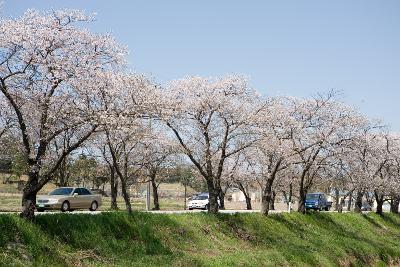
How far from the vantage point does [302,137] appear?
36156 millimetres

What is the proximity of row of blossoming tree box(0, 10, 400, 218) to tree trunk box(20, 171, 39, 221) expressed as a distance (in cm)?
4

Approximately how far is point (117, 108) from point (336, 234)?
24.7m

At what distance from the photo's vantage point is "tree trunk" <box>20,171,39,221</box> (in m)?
17.0

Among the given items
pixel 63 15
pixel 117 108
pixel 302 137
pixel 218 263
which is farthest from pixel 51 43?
pixel 302 137

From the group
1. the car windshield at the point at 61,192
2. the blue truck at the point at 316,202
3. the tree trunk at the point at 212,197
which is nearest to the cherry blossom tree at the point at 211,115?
the tree trunk at the point at 212,197

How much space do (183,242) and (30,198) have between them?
27.7 ft

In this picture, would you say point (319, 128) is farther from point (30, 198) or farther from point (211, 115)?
point (30, 198)

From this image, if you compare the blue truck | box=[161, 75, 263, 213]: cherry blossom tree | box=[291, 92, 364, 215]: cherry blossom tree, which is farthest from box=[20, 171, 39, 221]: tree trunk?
the blue truck

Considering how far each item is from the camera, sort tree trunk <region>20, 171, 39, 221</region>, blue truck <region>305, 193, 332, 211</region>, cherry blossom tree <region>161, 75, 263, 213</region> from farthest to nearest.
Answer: blue truck <region>305, 193, 332, 211</region> → cherry blossom tree <region>161, 75, 263, 213</region> → tree trunk <region>20, 171, 39, 221</region>

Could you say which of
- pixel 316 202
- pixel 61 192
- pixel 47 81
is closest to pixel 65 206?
pixel 61 192

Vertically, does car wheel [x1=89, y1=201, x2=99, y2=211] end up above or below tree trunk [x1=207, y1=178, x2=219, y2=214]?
below

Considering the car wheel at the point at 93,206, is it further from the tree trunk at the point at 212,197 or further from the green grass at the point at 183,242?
the green grass at the point at 183,242

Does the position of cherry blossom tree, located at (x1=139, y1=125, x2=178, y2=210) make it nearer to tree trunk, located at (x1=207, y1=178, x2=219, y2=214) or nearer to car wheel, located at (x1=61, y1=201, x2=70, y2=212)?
tree trunk, located at (x1=207, y1=178, x2=219, y2=214)

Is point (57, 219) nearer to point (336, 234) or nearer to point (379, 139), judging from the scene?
point (336, 234)
